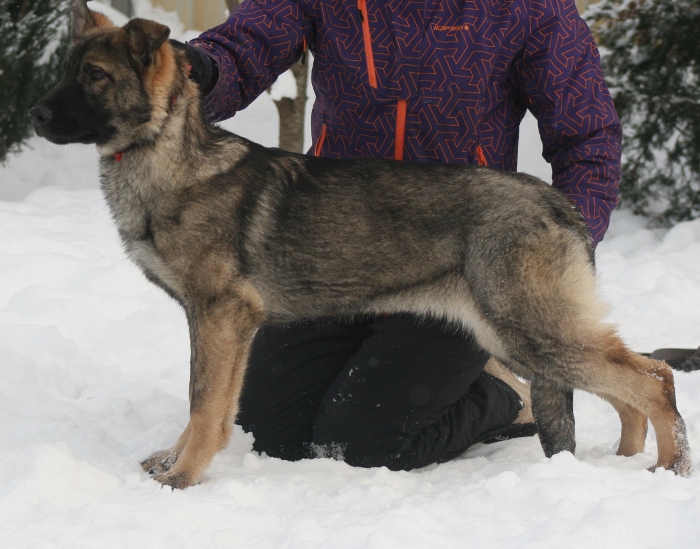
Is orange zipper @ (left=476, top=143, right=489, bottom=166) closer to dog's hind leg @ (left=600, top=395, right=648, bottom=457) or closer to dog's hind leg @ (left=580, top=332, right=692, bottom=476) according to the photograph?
dog's hind leg @ (left=580, top=332, right=692, bottom=476)

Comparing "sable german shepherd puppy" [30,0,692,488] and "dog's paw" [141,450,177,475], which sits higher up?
"sable german shepherd puppy" [30,0,692,488]

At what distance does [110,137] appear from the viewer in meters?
3.10

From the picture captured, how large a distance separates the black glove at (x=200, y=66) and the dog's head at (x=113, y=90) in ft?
0.41

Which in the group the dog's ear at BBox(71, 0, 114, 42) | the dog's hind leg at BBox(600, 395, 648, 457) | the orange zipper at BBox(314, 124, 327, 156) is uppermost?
the dog's ear at BBox(71, 0, 114, 42)

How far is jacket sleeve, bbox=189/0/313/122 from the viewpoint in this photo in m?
3.63

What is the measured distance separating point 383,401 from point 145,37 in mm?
1717

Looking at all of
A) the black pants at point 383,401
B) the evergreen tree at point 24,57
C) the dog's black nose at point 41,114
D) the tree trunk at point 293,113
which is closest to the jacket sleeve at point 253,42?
the dog's black nose at point 41,114

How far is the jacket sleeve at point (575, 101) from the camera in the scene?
3.50m

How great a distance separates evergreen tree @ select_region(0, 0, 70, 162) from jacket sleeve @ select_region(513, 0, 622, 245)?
216 inches

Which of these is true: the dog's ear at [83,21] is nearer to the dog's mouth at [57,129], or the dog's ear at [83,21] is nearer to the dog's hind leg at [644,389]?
the dog's mouth at [57,129]

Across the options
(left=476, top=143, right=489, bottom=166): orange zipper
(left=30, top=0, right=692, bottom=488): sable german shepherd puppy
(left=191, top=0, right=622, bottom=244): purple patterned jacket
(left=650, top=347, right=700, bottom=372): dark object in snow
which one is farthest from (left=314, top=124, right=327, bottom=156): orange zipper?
(left=650, top=347, right=700, bottom=372): dark object in snow

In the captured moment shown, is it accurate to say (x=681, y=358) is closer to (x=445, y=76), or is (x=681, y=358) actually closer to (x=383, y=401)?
(x=383, y=401)

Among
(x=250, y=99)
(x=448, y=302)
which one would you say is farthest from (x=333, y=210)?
(x=250, y=99)

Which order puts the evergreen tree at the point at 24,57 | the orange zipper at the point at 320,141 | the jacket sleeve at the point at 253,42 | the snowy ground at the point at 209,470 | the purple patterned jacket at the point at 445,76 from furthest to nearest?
the evergreen tree at the point at 24,57 → the orange zipper at the point at 320,141 → the jacket sleeve at the point at 253,42 → the purple patterned jacket at the point at 445,76 → the snowy ground at the point at 209,470
